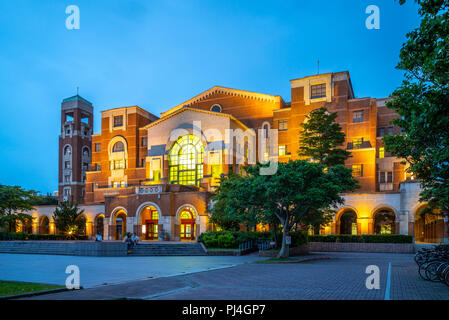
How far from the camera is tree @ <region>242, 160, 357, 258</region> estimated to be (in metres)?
22.0

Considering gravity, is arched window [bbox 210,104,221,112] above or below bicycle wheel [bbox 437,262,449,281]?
above

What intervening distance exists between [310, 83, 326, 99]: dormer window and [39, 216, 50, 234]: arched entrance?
136 ft

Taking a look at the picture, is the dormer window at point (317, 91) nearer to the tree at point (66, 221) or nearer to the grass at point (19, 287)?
the tree at point (66, 221)

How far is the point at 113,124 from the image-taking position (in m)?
60.3

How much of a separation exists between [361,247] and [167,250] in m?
17.2

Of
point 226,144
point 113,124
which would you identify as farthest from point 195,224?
point 113,124

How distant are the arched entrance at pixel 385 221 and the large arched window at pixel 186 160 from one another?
834 inches

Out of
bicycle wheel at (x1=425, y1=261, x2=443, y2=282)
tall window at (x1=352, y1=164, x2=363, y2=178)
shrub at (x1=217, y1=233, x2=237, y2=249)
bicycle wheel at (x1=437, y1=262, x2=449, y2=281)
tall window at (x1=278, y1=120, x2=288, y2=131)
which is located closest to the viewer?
bicycle wheel at (x1=437, y1=262, x2=449, y2=281)

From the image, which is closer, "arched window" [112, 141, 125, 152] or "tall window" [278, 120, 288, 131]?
"tall window" [278, 120, 288, 131]

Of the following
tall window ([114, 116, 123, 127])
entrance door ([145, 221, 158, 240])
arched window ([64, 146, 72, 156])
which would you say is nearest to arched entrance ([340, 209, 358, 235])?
entrance door ([145, 221, 158, 240])

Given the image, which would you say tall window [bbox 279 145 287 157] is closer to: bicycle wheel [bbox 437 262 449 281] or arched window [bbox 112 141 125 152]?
arched window [bbox 112 141 125 152]

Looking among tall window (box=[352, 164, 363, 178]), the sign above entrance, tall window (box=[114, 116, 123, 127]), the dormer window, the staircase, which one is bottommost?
the staircase
